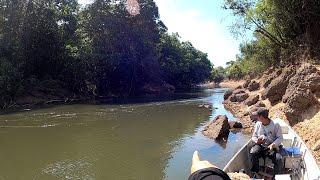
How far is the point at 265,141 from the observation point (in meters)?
8.30

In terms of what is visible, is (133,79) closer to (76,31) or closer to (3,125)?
(76,31)

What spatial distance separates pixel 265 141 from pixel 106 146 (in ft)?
33.2

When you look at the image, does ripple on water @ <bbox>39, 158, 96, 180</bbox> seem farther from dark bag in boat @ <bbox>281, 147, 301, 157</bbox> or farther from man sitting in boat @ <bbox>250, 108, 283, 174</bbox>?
dark bag in boat @ <bbox>281, 147, 301, 157</bbox>

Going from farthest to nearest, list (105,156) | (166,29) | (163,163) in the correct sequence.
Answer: (166,29)
(105,156)
(163,163)

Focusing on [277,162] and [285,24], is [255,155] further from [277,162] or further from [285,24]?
[285,24]

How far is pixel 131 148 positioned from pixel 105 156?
5.30ft

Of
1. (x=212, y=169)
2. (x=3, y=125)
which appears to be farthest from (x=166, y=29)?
(x=212, y=169)

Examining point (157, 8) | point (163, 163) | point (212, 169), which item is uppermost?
point (157, 8)

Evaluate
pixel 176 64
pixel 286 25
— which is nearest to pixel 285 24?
pixel 286 25

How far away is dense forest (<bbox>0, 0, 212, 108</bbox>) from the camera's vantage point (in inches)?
1576

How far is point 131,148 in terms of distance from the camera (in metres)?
16.7

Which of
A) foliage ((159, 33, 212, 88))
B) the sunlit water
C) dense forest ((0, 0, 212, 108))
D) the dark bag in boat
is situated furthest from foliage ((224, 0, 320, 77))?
foliage ((159, 33, 212, 88))

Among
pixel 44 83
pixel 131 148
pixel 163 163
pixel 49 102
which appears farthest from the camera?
pixel 44 83

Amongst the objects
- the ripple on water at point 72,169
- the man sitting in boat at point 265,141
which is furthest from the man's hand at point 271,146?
the ripple on water at point 72,169
